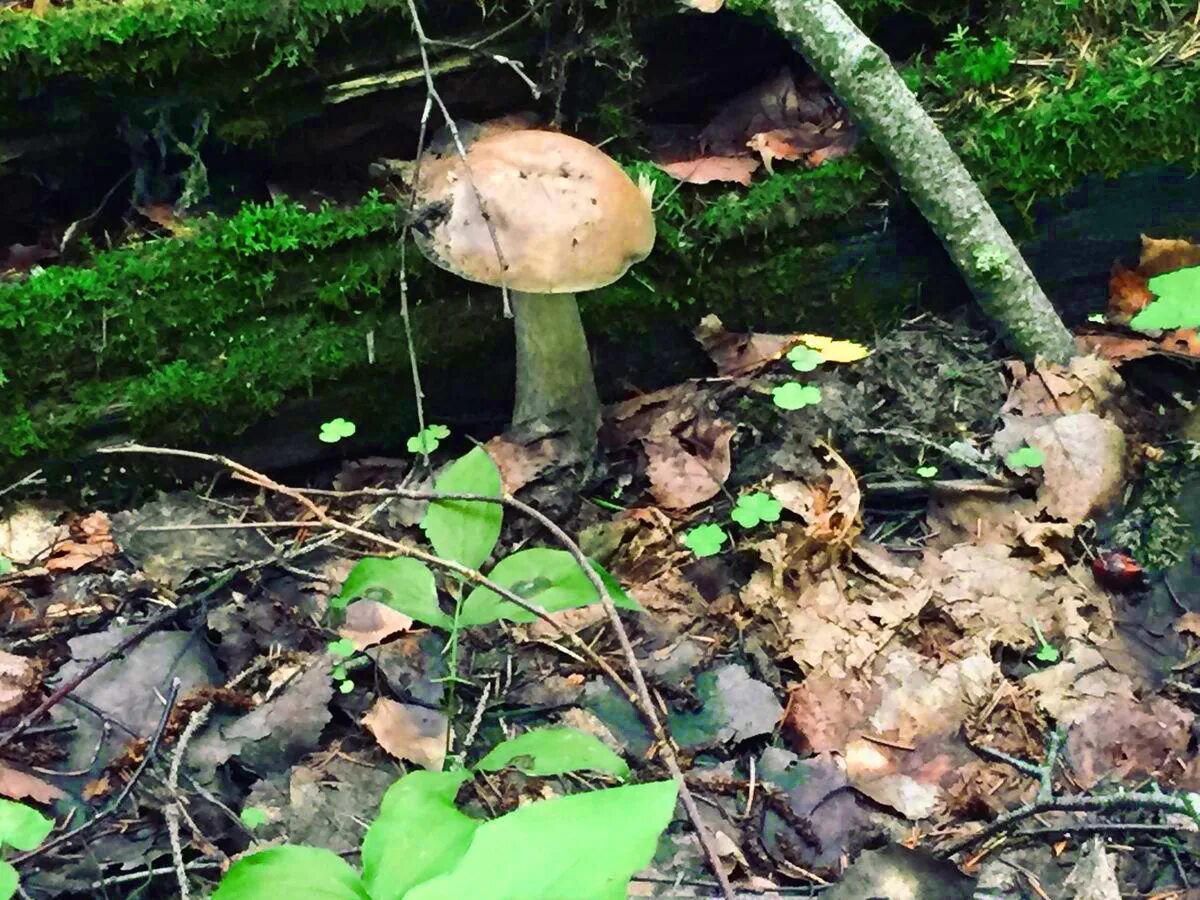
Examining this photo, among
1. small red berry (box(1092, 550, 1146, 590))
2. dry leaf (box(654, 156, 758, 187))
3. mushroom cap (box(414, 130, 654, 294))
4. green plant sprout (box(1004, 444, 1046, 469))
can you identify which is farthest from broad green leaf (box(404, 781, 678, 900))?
dry leaf (box(654, 156, 758, 187))

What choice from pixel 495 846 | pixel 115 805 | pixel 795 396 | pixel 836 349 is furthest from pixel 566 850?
pixel 836 349

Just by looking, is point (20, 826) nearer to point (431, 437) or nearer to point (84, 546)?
point (84, 546)

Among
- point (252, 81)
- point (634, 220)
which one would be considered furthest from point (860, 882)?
point (252, 81)

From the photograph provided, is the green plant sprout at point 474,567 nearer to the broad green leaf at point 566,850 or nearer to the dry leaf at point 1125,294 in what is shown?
the broad green leaf at point 566,850

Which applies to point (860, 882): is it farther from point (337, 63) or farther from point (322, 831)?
point (337, 63)

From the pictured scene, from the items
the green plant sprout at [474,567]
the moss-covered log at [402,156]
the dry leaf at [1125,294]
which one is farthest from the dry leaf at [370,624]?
the dry leaf at [1125,294]

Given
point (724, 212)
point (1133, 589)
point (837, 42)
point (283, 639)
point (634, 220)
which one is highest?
point (837, 42)

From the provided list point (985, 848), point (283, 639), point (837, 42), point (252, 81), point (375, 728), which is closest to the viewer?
point (985, 848)

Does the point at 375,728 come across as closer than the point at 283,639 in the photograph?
Yes
